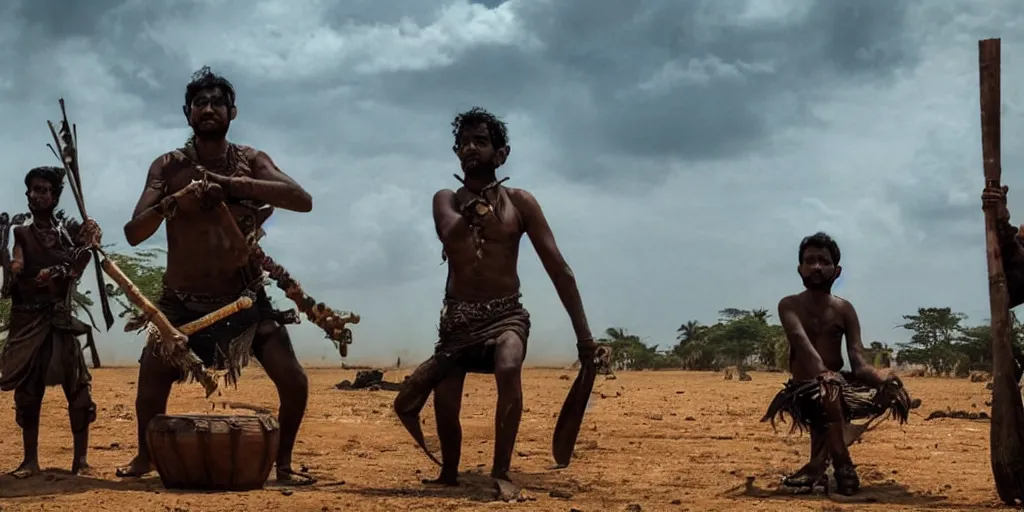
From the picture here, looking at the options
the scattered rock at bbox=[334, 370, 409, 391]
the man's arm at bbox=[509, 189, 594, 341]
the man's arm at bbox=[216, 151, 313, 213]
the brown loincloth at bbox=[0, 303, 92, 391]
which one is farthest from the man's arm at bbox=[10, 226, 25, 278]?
Result: the scattered rock at bbox=[334, 370, 409, 391]

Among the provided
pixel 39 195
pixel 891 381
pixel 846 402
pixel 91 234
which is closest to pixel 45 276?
pixel 39 195

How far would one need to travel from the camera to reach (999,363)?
6168mm

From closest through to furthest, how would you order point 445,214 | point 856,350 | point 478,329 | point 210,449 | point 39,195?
point 210,449
point 478,329
point 445,214
point 856,350
point 39,195

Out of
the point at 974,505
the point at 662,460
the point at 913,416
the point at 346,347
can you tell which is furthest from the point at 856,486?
the point at 913,416

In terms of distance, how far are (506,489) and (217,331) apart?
2.04 meters

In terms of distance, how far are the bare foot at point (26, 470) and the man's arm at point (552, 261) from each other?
3622mm

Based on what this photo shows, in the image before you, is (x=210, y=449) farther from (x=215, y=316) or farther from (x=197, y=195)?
(x=197, y=195)

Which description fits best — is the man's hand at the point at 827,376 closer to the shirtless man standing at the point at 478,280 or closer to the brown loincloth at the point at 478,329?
the shirtless man standing at the point at 478,280

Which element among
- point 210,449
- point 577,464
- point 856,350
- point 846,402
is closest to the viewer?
point 210,449

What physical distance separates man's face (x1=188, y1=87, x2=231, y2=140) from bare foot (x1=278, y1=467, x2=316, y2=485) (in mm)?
2129

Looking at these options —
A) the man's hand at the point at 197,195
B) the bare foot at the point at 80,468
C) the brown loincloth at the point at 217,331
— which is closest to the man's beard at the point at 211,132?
the man's hand at the point at 197,195

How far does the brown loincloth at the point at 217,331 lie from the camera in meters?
6.54

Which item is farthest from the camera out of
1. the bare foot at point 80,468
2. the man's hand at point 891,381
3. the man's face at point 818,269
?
the bare foot at point 80,468

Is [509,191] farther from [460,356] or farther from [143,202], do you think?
[143,202]
